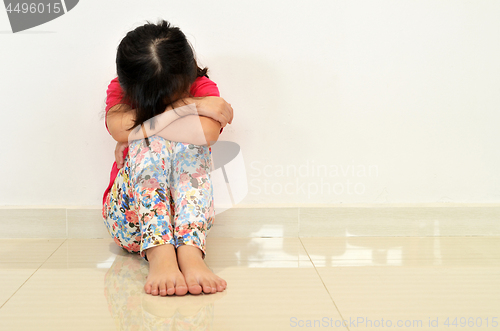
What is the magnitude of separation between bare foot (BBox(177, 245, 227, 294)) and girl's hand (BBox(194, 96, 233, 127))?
316mm

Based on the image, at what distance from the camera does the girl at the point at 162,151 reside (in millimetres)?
917

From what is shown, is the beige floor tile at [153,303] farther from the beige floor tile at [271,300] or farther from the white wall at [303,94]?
the white wall at [303,94]

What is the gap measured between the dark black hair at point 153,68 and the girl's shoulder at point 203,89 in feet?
0.25

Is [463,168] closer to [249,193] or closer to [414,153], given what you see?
[414,153]

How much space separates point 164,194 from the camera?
95 cm

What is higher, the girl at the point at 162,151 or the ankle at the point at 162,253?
the girl at the point at 162,151

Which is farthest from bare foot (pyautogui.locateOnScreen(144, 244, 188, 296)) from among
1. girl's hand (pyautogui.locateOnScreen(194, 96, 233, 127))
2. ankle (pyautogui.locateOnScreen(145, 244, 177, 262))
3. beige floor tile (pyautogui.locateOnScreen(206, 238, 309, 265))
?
girl's hand (pyautogui.locateOnScreen(194, 96, 233, 127))

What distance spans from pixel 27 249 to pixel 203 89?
637mm

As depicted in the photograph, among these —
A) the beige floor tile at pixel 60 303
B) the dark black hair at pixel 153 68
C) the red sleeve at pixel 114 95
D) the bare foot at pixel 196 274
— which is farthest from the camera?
the red sleeve at pixel 114 95

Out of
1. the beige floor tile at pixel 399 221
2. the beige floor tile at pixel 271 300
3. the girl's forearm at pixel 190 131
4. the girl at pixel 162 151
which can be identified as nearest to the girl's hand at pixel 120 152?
the girl at pixel 162 151

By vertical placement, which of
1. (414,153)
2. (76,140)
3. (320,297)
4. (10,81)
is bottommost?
(320,297)

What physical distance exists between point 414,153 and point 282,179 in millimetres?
409

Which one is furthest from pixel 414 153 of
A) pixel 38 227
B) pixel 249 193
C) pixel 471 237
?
pixel 38 227

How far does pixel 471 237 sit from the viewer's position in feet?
4.33
